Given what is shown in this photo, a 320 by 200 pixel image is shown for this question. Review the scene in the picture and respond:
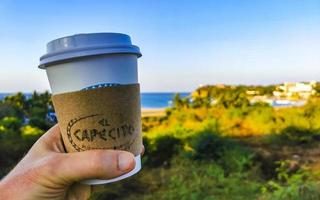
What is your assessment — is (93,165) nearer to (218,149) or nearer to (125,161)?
(125,161)

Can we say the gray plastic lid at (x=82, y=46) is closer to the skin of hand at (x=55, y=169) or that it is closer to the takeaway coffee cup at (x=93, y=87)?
the takeaway coffee cup at (x=93, y=87)

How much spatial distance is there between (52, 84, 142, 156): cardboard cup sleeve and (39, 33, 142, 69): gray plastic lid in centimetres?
8

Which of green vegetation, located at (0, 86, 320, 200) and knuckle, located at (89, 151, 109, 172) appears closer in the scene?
knuckle, located at (89, 151, 109, 172)

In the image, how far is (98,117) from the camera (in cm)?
81

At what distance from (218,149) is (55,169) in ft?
14.9

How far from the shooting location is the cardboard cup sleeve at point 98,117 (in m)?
0.81

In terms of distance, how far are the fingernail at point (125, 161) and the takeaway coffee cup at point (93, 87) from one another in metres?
0.04

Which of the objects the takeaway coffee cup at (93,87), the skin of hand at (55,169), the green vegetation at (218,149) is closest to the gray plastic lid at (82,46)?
the takeaway coffee cup at (93,87)

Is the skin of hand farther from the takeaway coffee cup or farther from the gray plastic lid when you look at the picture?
the gray plastic lid

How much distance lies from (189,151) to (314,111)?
3.12 metres

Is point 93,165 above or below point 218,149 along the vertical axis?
above

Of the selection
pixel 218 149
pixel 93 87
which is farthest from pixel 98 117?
pixel 218 149

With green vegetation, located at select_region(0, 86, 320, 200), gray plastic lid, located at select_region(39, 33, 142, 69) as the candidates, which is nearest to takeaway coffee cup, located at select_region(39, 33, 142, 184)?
gray plastic lid, located at select_region(39, 33, 142, 69)

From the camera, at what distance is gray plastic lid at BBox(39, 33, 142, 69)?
782 millimetres
